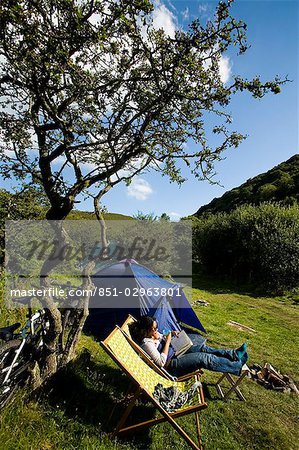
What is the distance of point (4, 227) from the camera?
12.4 m

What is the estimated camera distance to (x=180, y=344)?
17.6 ft

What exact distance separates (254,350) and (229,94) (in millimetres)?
6216

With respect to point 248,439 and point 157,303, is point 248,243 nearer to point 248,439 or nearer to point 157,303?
point 157,303

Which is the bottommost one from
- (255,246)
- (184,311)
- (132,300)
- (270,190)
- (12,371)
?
(184,311)

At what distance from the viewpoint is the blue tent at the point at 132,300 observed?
7.02m

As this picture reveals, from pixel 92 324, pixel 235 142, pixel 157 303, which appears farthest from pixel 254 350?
pixel 235 142

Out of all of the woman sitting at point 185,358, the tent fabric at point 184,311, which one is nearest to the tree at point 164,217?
the tent fabric at point 184,311

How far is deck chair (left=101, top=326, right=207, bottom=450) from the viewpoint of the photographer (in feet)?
11.2

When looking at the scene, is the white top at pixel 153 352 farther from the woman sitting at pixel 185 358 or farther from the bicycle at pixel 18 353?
A: the bicycle at pixel 18 353

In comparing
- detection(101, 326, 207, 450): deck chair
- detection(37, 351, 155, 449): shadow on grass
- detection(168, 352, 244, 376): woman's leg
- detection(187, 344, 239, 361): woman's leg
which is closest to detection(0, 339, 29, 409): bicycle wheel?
detection(37, 351, 155, 449): shadow on grass

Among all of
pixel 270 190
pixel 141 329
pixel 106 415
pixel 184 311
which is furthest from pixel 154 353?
pixel 270 190

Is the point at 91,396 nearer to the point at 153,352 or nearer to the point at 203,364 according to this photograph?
the point at 153,352

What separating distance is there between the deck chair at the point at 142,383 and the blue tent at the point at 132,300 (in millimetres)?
2669

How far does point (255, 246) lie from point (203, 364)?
49.8 ft
